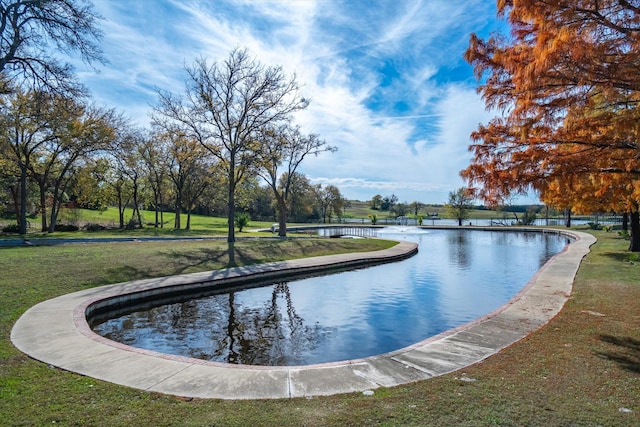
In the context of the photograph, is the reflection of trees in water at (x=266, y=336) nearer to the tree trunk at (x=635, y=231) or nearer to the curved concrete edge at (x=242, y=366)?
the curved concrete edge at (x=242, y=366)

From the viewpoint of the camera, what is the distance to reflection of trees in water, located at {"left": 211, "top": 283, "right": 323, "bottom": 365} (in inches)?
265

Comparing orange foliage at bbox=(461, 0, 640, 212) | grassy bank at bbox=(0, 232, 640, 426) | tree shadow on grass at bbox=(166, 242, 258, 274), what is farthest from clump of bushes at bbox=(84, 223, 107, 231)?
orange foliage at bbox=(461, 0, 640, 212)

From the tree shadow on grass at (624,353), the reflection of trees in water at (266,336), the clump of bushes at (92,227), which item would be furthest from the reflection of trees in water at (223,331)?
the clump of bushes at (92,227)

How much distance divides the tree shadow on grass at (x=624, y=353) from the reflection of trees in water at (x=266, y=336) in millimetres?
4607

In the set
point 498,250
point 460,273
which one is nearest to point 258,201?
point 498,250

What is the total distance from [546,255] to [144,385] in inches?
928

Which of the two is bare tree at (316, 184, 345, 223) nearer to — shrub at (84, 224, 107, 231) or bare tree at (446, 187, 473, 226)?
bare tree at (446, 187, 473, 226)

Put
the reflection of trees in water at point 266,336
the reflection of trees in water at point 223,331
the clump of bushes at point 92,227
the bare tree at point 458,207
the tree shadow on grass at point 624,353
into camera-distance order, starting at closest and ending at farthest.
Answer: the tree shadow on grass at point 624,353, the reflection of trees in water at point 266,336, the reflection of trees in water at point 223,331, the clump of bushes at point 92,227, the bare tree at point 458,207

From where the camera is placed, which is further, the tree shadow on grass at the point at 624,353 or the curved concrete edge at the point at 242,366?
the tree shadow on grass at the point at 624,353

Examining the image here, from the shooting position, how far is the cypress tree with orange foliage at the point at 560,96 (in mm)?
5012

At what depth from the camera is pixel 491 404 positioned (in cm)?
399

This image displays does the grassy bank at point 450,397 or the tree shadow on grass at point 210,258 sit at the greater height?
the tree shadow on grass at point 210,258

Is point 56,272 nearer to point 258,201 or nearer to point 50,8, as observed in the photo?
point 50,8

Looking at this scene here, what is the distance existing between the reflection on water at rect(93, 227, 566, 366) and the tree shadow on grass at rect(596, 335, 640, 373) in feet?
10.0
